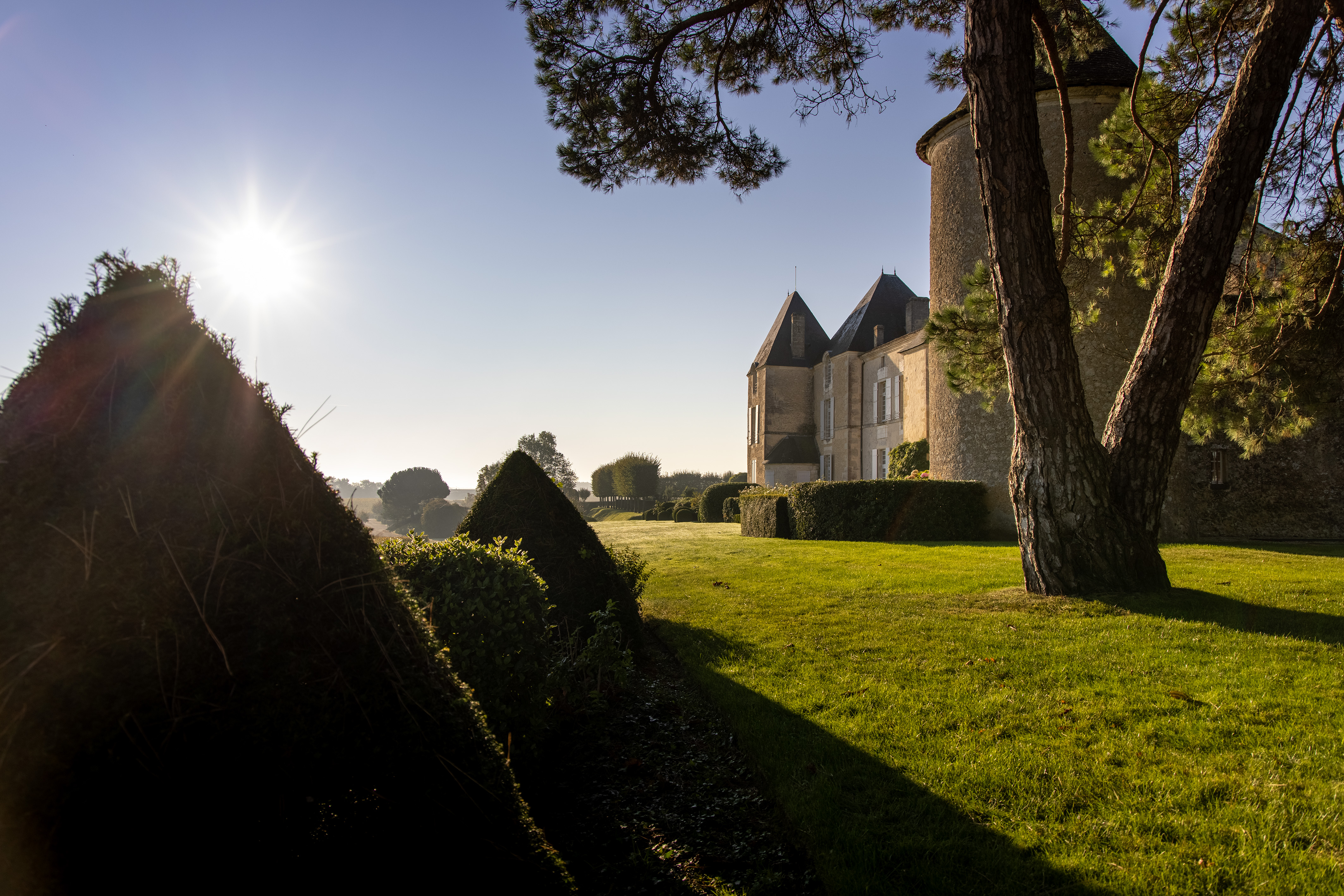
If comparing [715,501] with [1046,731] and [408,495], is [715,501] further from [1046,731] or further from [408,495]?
[408,495]

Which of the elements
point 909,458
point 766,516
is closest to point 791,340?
point 909,458

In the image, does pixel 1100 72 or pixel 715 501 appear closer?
pixel 1100 72

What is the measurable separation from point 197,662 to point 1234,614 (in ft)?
26.0

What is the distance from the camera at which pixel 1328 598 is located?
7.07m

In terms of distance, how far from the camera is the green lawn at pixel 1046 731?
8.57 feet

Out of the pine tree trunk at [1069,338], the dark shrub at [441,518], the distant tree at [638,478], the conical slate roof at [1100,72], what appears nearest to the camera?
the pine tree trunk at [1069,338]

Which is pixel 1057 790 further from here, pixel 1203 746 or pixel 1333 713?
pixel 1333 713

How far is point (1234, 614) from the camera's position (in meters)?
6.41

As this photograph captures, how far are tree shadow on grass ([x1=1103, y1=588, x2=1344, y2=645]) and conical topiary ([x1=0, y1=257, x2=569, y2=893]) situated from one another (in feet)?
21.4

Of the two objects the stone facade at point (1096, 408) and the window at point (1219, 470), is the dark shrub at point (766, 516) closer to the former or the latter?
the stone facade at point (1096, 408)

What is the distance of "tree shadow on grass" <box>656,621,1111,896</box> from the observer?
2508mm

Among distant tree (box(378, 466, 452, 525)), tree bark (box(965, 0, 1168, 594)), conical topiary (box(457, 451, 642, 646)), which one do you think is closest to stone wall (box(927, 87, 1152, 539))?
tree bark (box(965, 0, 1168, 594))

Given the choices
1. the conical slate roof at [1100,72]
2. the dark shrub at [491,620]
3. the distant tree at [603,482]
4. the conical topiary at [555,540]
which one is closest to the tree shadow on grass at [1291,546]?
the conical slate roof at [1100,72]

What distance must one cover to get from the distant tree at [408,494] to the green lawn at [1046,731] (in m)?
72.7
